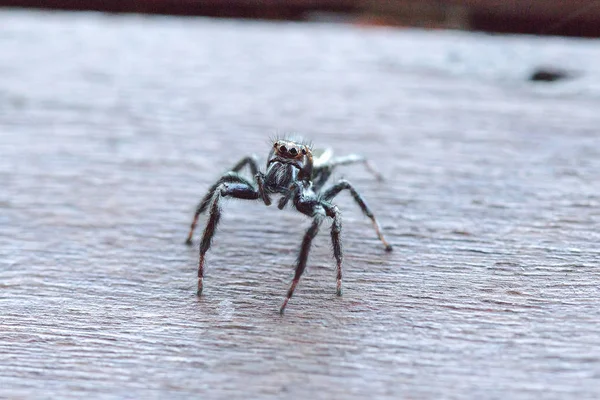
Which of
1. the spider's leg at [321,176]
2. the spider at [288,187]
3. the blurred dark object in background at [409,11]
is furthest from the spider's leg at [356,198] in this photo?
the blurred dark object in background at [409,11]

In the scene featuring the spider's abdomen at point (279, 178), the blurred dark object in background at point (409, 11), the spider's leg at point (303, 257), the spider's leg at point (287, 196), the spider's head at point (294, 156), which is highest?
the blurred dark object in background at point (409, 11)

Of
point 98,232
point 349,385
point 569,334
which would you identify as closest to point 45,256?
point 98,232

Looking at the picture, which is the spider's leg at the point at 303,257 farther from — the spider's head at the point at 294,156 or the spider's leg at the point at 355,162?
the spider's leg at the point at 355,162

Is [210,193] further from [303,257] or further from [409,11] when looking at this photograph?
[409,11]

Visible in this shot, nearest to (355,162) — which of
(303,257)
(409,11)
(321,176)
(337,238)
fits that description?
(321,176)

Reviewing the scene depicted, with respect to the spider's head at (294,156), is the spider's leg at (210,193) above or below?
below

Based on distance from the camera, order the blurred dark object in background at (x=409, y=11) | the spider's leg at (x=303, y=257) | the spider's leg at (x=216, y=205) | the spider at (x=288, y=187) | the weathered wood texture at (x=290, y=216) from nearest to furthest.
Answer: the weathered wood texture at (x=290, y=216) → the spider's leg at (x=303, y=257) → the spider's leg at (x=216, y=205) → the spider at (x=288, y=187) → the blurred dark object in background at (x=409, y=11)

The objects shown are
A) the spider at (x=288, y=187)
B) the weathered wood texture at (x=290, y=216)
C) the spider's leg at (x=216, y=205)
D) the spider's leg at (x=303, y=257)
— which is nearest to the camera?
the weathered wood texture at (x=290, y=216)

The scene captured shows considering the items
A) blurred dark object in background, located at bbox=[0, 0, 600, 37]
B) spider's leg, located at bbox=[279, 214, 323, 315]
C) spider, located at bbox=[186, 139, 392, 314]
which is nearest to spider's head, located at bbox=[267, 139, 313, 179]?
spider, located at bbox=[186, 139, 392, 314]
